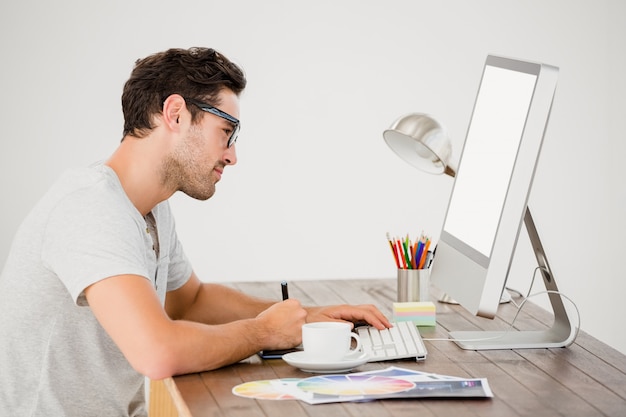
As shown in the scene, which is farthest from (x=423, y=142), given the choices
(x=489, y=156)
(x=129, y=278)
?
(x=129, y=278)

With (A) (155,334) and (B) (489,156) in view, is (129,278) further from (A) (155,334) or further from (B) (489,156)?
(B) (489,156)

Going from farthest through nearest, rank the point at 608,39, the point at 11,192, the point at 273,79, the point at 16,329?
the point at 608,39, the point at 273,79, the point at 11,192, the point at 16,329

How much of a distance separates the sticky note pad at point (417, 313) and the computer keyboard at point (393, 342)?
0.08 metres

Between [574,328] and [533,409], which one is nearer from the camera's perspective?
[533,409]

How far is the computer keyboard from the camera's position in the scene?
1516 mm

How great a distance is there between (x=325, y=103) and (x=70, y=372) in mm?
2601

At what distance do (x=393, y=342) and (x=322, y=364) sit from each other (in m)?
0.24

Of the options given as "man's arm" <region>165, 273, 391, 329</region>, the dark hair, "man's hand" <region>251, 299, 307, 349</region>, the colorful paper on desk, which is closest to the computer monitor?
the colorful paper on desk

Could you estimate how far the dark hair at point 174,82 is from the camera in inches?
68.8

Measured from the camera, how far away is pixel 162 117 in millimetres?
1754

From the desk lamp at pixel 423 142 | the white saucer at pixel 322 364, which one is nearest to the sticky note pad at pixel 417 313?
the desk lamp at pixel 423 142

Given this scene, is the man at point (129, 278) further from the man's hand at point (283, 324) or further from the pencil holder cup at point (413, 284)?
the pencil holder cup at point (413, 284)

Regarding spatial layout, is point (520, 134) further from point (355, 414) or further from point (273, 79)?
point (273, 79)

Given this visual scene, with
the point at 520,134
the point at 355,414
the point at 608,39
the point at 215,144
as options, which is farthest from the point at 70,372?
the point at 608,39
